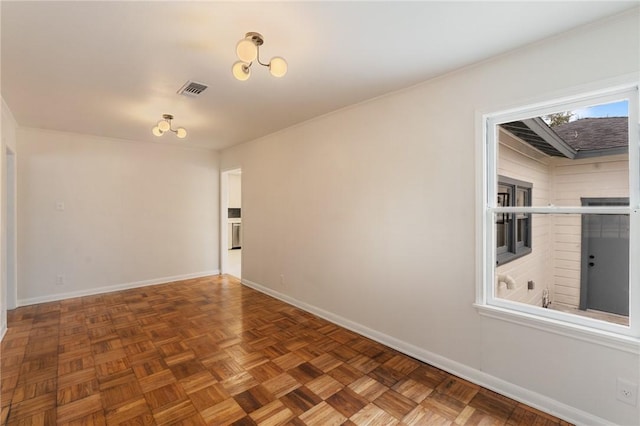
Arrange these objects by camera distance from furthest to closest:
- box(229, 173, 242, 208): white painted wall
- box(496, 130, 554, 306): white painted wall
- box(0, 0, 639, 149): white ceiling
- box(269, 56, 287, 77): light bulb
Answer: box(229, 173, 242, 208): white painted wall, box(496, 130, 554, 306): white painted wall, box(269, 56, 287, 77): light bulb, box(0, 0, 639, 149): white ceiling

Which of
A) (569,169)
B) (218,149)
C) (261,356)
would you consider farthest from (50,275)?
(569,169)

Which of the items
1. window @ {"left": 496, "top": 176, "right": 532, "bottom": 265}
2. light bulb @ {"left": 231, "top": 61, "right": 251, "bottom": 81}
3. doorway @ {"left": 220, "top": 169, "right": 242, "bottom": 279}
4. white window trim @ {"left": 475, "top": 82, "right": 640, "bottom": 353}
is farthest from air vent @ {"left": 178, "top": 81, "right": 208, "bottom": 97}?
window @ {"left": 496, "top": 176, "right": 532, "bottom": 265}

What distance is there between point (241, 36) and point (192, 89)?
3.49 ft

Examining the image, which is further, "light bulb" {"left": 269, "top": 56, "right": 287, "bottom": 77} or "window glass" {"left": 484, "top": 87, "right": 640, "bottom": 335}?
"light bulb" {"left": 269, "top": 56, "right": 287, "bottom": 77}

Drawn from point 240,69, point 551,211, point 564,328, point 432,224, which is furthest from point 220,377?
point 551,211

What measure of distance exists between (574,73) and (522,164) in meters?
0.65

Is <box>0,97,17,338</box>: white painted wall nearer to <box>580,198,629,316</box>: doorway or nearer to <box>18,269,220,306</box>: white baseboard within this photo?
<box>18,269,220,306</box>: white baseboard

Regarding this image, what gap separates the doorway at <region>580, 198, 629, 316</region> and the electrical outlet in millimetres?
385

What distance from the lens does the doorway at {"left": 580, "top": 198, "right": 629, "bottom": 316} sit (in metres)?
1.77

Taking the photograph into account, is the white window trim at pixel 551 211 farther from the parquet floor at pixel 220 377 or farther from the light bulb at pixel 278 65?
the light bulb at pixel 278 65

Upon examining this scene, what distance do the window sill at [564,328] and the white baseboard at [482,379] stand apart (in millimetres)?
450

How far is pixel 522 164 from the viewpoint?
2.23 m

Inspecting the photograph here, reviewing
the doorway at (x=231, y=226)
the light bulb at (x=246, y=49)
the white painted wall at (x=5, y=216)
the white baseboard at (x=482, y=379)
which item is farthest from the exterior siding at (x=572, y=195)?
the white painted wall at (x=5, y=216)

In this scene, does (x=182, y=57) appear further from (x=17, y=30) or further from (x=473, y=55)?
(x=473, y=55)
